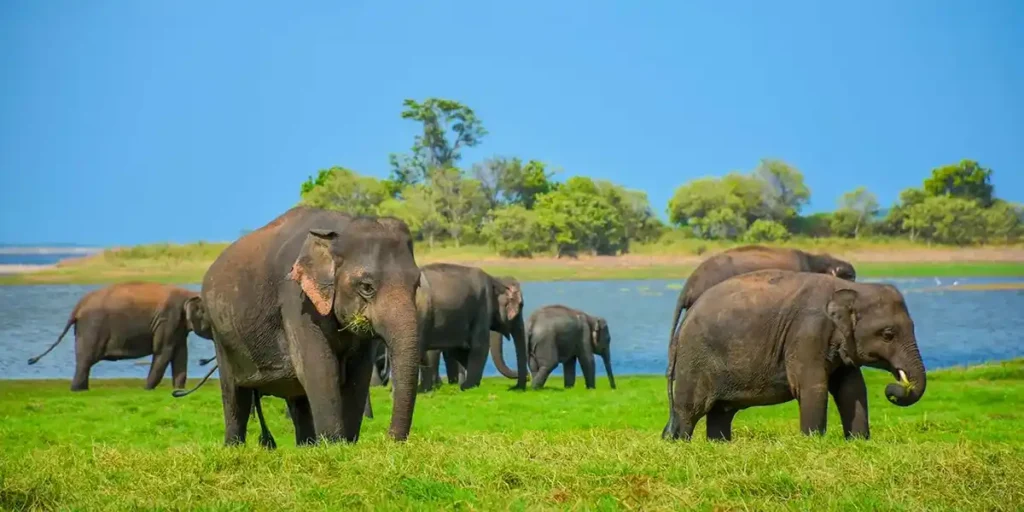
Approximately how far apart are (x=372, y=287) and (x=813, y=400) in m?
4.33

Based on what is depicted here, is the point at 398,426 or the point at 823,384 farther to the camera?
the point at 823,384

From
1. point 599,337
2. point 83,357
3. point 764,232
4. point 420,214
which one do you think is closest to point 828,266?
point 599,337

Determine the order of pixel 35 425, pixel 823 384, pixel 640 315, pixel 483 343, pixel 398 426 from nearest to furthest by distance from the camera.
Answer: pixel 398 426, pixel 823 384, pixel 35 425, pixel 483 343, pixel 640 315

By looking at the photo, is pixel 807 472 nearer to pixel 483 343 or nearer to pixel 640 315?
pixel 483 343

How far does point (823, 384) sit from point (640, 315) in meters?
42.1

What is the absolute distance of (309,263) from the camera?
11.8m

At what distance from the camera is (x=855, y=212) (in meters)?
102

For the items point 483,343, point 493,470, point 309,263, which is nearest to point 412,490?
point 493,470

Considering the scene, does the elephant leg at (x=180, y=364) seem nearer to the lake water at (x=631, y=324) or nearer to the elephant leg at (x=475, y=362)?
the elephant leg at (x=475, y=362)

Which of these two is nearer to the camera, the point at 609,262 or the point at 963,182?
the point at 609,262

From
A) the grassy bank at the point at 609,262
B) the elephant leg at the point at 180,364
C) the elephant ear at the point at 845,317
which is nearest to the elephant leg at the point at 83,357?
the elephant leg at the point at 180,364

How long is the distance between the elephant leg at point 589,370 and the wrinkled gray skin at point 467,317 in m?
1.49

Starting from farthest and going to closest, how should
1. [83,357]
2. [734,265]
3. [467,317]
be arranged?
[83,357] → [467,317] → [734,265]

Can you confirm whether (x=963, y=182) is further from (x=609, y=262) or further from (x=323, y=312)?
(x=323, y=312)
